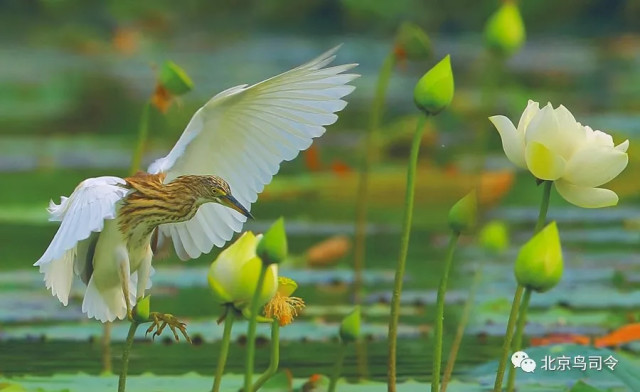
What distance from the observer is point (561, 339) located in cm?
337

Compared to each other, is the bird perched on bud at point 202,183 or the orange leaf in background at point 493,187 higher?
the orange leaf in background at point 493,187

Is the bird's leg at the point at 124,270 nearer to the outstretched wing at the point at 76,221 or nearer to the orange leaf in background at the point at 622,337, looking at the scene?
the outstretched wing at the point at 76,221

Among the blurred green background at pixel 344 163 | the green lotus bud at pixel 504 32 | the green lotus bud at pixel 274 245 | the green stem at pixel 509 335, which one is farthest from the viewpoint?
the green lotus bud at pixel 504 32

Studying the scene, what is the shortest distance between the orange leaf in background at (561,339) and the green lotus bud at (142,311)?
4.42ft

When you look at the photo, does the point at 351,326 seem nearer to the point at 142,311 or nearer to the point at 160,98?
the point at 142,311

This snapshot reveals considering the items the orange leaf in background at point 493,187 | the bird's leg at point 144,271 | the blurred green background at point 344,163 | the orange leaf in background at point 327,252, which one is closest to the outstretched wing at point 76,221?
the bird's leg at point 144,271

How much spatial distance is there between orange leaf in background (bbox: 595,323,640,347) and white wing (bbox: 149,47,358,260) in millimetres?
1006

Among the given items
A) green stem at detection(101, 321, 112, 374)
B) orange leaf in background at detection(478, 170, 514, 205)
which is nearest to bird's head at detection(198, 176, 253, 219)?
green stem at detection(101, 321, 112, 374)

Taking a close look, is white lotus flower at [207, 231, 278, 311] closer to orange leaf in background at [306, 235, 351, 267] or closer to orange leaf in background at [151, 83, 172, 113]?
orange leaf in background at [151, 83, 172, 113]

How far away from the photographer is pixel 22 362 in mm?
3189

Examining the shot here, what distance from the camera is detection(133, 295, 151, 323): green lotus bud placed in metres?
2.14

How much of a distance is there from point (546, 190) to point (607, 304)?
171 centimetres

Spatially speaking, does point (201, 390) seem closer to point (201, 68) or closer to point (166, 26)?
point (201, 68)

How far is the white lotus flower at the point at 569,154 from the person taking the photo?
2.16 metres
